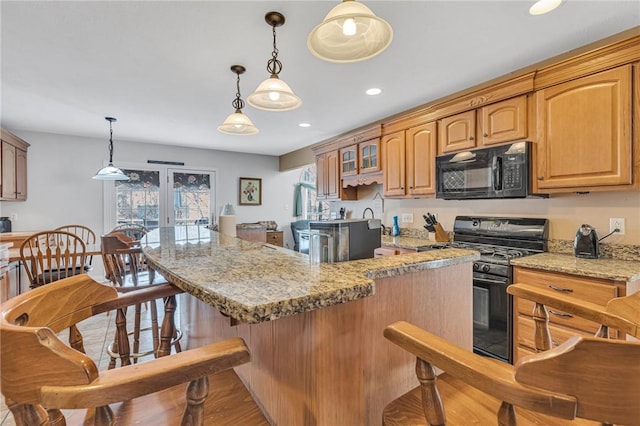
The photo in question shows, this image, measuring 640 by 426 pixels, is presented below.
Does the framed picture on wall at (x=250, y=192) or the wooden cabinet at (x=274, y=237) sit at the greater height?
the framed picture on wall at (x=250, y=192)

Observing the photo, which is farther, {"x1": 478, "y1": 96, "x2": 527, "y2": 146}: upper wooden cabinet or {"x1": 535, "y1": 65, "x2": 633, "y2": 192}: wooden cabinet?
{"x1": 478, "y1": 96, "x2": 527, "y2": 146}: upper wooden cabinet

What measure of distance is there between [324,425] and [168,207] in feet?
17.3

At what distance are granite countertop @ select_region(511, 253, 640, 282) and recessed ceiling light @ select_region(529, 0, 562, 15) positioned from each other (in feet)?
4.82

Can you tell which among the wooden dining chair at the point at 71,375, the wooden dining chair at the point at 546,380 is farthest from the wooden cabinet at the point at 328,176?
the wooden dining chair at the point at 71,375

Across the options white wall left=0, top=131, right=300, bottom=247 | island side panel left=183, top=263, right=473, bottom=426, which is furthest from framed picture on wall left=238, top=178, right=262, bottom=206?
island side panel left=183, top=263, right=473, bottom=426

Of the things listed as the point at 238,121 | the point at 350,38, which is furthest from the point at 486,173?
the point at 238,121

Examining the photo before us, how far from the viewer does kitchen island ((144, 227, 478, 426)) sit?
73 centimetres

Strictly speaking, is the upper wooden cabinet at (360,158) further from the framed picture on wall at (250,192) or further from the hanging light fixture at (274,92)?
the framed picture on wall at (250,192)

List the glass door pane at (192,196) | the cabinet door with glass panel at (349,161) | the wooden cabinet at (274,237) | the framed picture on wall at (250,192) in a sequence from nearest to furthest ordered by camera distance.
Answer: the cabinet door with glass panel at (349,161) → the glass door pane at (192,196) → the wooden cabinet at (274,237) → the framed picture on wall at (250,192)

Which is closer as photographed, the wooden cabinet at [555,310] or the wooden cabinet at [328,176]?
the wooden cabinet at [555,310]

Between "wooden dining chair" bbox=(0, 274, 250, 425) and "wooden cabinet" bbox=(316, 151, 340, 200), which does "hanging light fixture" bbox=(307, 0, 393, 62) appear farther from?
"wooden cabinet" bbox=(316, 151, 340, 200)

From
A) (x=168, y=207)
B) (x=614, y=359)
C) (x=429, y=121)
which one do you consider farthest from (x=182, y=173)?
(x=614, y=359)

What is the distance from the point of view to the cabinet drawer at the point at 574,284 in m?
1.67

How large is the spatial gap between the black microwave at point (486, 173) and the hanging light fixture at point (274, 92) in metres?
1.65
